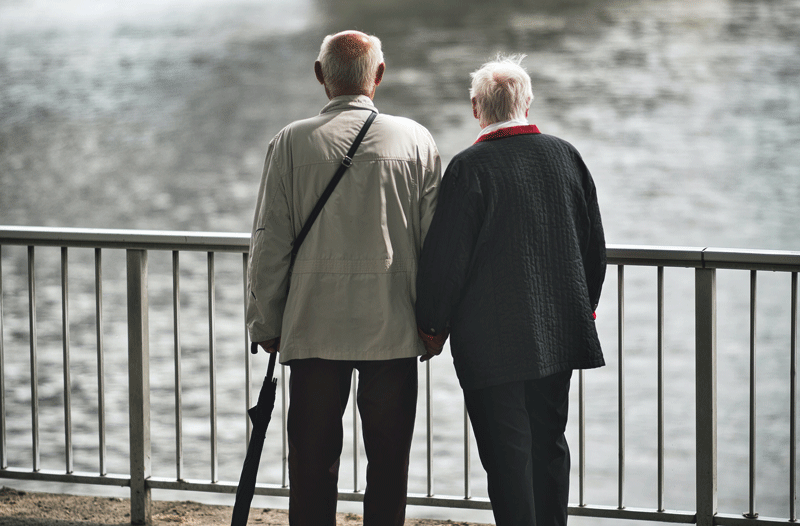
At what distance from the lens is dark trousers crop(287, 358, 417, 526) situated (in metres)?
2.78

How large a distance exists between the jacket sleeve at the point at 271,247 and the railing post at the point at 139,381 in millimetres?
993

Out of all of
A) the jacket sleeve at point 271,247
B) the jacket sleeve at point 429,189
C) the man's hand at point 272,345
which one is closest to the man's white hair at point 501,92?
the jacket sleeve at point 429,189

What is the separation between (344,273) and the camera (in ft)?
8.88

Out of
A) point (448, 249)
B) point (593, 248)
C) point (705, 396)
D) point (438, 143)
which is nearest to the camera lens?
point (448, 249)

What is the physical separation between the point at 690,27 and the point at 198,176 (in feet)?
47.0

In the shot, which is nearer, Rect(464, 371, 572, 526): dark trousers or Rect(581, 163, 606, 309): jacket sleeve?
Rect(464, 371, 572, 526): dark trousers

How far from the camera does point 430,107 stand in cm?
1994

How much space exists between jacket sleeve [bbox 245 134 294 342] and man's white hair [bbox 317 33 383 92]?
25 cm

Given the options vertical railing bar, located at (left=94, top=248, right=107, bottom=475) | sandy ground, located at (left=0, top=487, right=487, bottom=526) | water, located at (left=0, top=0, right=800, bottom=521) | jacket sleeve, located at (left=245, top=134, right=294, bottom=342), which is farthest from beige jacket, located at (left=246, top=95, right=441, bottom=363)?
water, located at (left=0, top=0, right=800, bottom=521)

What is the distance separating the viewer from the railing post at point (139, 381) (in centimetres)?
359

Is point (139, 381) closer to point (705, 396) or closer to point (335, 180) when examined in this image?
point (335, 180)

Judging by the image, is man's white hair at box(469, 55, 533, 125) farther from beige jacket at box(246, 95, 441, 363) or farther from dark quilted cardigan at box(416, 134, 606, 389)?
beige jacket at box(246, 95, 441, 363)

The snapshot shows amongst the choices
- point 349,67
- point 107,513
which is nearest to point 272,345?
point 349,67

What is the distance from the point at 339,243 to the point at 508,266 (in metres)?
0.52
